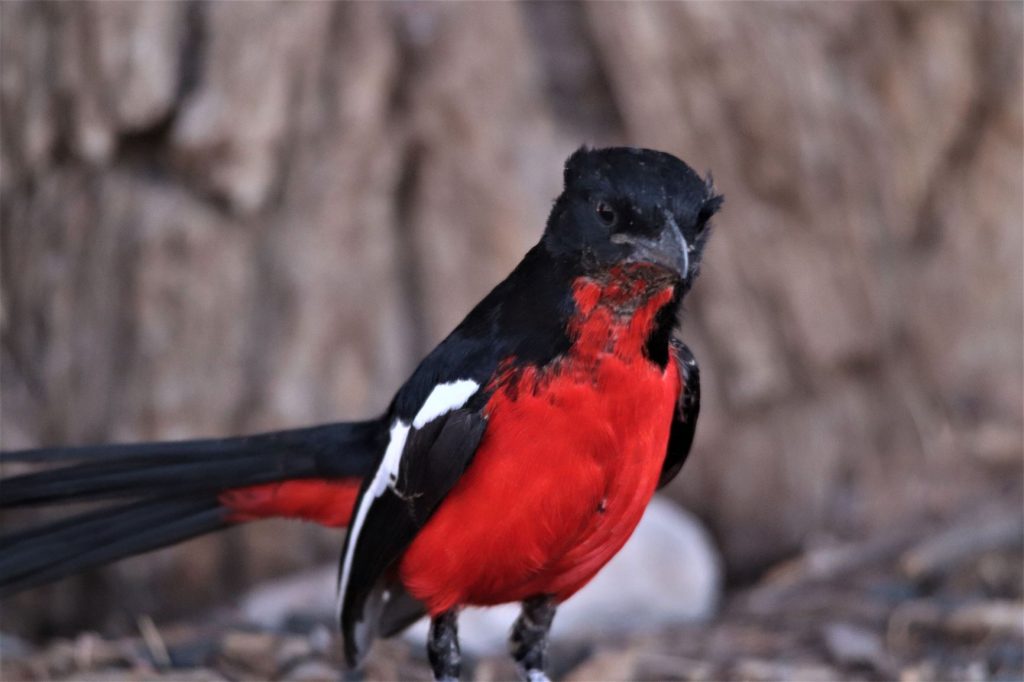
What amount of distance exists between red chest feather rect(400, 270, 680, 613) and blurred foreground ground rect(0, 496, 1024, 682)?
3.35ft

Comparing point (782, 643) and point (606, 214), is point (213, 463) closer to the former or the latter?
point (606, 214)

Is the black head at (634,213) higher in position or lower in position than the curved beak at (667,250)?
higher

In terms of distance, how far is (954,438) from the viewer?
5.97 m

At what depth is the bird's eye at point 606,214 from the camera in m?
2.97

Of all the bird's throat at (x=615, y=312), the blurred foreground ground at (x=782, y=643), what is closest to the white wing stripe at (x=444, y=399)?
the bird's throat at (x=615, y=312)

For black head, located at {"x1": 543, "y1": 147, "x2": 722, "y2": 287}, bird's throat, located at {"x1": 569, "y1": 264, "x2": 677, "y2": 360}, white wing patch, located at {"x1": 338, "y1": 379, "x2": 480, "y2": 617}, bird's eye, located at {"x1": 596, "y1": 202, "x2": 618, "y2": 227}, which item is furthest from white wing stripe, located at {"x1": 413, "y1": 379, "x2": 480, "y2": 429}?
bird's eye, located at {"x1": 596, "y1": 202, "x2": 618, "y2": 227}

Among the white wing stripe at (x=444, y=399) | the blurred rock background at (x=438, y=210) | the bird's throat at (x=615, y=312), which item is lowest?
the white wing stripe at (x=444, y=399)

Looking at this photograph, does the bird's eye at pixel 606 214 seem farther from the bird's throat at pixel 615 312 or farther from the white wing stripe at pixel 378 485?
the white wing stripe at pixel 378 485

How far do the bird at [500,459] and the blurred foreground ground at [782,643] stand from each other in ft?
1.85

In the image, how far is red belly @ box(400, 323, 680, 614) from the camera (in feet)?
10.2

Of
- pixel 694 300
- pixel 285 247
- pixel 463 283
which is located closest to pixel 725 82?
pixel 694 300

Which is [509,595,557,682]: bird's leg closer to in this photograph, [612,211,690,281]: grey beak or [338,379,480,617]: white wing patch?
[338,379,480,617]: white wing patch

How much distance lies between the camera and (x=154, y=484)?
12.0 ft

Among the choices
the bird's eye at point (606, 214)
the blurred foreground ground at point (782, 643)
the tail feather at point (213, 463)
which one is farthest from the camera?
the blurred foreground ground at point (782, 643)
